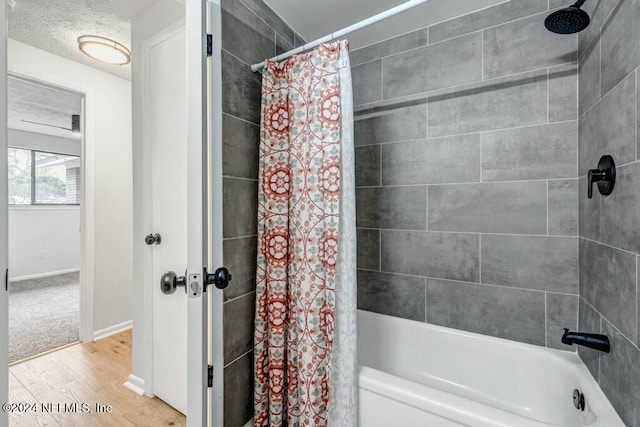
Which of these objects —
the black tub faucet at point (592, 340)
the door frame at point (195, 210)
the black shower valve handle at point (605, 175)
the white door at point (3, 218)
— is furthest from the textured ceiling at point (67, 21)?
the black tub faucet at point (592, 340)

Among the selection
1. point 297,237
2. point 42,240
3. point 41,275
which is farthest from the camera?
point 42,240

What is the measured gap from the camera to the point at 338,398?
1187mm

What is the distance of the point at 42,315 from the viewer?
2.18 m

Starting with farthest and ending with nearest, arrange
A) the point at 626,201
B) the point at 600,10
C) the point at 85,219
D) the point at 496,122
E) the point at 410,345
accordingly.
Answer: the point at 85,219 < the point at 410,345 < the point at 496,122 < the point at 600,10 < the point at 626,201

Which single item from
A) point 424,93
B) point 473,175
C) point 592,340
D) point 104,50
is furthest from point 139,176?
point 592,340

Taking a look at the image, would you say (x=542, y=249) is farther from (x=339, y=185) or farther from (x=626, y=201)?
(x=339, y=185)

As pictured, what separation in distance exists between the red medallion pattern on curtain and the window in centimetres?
228

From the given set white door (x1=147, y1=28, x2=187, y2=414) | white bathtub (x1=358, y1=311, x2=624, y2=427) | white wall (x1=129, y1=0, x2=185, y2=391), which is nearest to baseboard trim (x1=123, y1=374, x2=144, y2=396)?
white wall (x1=129, y1=0, x2=185, y2=391)

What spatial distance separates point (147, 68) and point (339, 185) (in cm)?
116

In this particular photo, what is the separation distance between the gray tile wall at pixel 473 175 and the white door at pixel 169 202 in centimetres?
116

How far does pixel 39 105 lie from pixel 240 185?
1.90m

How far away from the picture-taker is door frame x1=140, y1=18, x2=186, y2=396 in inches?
54.5

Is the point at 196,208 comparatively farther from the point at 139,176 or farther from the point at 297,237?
the point at 139,176

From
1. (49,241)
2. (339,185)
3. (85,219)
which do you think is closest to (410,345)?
(339,185)
